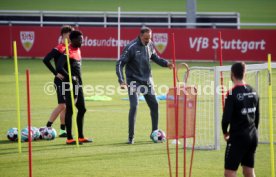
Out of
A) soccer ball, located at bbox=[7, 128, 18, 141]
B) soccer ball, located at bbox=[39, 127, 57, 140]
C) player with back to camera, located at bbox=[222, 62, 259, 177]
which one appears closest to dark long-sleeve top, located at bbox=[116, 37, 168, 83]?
soccer ball, located at bbox=[39, 127, 57, 140]

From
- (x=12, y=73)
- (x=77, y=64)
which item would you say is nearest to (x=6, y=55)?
(x=12, y=73)

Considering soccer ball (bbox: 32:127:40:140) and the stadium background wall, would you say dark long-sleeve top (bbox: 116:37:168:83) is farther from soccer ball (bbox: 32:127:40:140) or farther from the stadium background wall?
the stadium background wall

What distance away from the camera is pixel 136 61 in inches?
581

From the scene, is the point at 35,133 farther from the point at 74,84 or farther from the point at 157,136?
the point at 157,136

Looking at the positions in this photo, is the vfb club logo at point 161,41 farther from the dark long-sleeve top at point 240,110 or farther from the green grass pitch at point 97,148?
the dark long-sleeve top at point 240,110

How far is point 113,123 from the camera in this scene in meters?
17.2

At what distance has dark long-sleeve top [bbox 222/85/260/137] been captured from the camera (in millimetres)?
9562

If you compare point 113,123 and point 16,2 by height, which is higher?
point 16,2

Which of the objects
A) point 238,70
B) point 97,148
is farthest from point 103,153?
point 238,70

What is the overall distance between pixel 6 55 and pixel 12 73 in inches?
235

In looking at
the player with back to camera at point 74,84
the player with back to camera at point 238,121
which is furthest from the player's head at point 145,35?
the player with back to camera at point 238,121

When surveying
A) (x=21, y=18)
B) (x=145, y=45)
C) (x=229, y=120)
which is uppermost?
(x=21, y=18)

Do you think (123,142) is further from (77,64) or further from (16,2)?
(16,2)

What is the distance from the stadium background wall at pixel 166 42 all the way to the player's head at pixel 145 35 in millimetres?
17366
